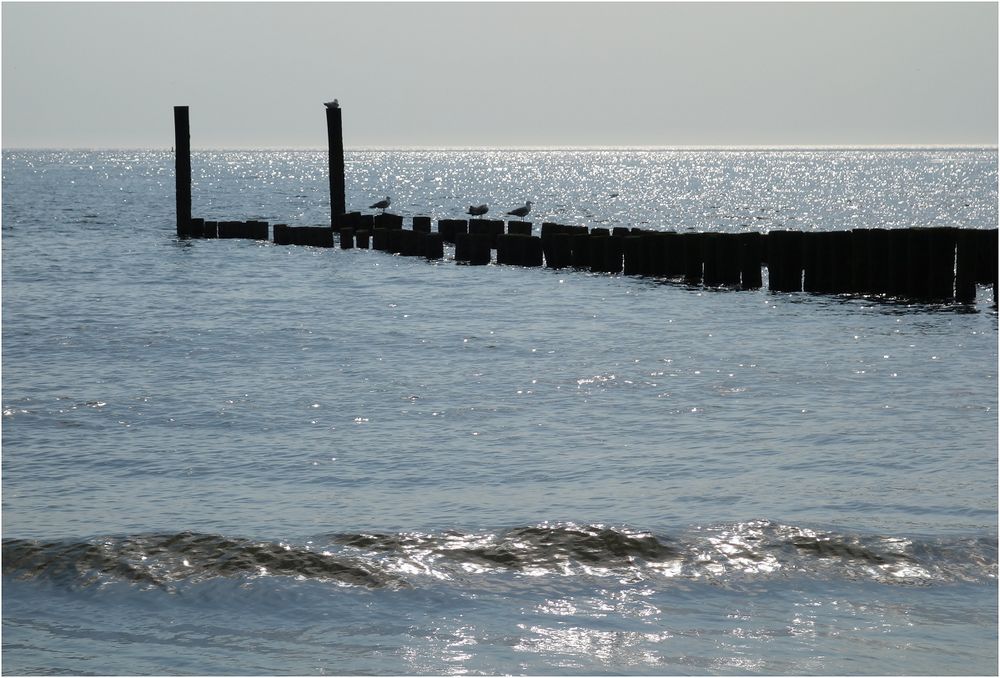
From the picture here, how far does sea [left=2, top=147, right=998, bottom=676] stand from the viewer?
547 cm

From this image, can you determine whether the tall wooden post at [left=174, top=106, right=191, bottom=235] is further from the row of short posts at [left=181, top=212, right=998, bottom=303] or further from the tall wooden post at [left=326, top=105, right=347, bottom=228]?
the row of short posts at [left=181, top=212, right=998, bottom=303]

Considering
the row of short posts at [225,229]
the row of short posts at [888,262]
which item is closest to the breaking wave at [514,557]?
the row of short posts at [888,262]

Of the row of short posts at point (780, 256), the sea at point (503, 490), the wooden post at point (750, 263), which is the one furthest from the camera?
the wooden post at point (750, 263)

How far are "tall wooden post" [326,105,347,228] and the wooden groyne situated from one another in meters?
2.04

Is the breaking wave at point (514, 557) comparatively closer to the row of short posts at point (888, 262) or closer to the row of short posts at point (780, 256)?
the row of short posts at point (888, 262)

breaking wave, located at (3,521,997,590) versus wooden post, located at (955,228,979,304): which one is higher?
wooden post, located at (955,228,979,304)

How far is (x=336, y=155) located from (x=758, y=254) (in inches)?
503

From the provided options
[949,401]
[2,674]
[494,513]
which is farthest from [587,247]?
[2,674]

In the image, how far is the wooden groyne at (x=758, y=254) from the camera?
1784 centimetres

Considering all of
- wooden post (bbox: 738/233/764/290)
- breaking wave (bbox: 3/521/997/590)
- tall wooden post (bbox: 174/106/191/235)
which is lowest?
breaking wave (bbox: 3/521/997/590)

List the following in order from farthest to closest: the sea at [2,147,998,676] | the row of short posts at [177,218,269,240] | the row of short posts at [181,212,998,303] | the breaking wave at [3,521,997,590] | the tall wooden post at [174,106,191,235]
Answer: the row of short posts at [177,218,269,240]
the tall wooden post at [174,106,191,235]
the row of short posts at [181,212,998,303]
the breaking wave at [3,521,997,590]
the sea at [2,147,998,676]

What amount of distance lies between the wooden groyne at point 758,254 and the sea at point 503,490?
2.39 feet

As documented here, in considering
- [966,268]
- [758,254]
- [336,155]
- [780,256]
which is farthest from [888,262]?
[336,155]

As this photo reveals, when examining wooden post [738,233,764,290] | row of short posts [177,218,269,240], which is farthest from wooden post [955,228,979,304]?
row of short posts [177,218,269,240]
